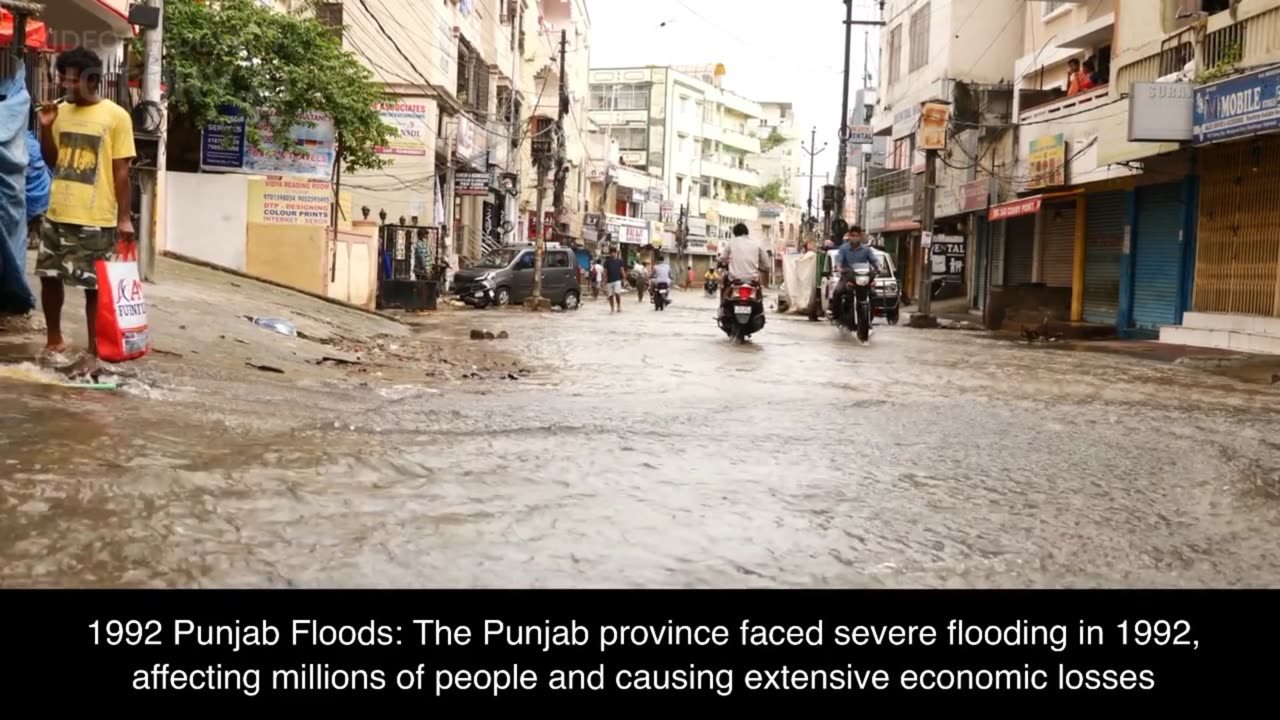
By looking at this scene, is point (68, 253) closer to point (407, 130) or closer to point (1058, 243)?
point (1058, 243)

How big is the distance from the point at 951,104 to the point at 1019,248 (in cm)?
403

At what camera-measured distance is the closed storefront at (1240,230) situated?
17422mm

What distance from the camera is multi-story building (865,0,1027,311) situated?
32656 mm

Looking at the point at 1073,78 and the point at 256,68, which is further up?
the point at 1073,78

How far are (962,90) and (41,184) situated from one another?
28.0m

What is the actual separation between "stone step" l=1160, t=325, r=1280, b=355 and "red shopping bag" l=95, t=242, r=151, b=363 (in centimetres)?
1457

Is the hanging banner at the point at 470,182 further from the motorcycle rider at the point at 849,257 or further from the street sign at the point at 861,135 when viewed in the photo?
the motorcycle rider at the point at 849,257

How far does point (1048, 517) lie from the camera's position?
461 centimetres

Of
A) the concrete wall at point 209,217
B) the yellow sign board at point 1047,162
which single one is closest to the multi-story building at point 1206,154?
the yellow sign board at point 1047,162

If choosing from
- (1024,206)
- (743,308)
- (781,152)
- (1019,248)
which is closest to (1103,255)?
(1024,206)

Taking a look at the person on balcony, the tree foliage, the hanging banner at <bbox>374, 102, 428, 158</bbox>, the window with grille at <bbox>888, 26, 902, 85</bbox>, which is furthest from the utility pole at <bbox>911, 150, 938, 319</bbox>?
the window with grille at <bbox>888, 26, 902, 85</bbox>

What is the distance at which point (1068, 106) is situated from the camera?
2534 centimetres

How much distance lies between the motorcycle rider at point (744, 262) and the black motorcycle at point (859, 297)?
1.52 meters
